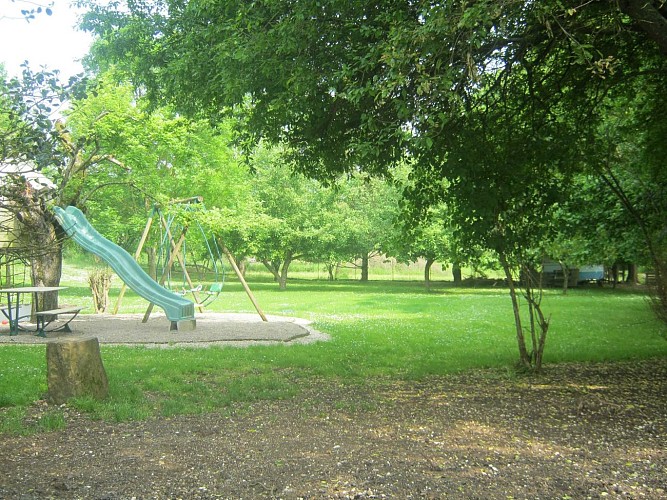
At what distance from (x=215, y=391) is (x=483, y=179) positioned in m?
4.11

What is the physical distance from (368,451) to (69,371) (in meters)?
3.38

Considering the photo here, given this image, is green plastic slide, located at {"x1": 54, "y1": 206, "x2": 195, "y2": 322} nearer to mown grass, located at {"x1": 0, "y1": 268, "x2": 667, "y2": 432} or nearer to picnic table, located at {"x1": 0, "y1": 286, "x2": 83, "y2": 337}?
picnic table, located at {"x1": 0, "y1": 286, "x2": 83, "y2": 337}

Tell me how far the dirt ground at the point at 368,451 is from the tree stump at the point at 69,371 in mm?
250

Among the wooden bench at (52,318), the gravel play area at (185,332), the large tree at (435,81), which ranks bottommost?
the gravel play area at (185,332)

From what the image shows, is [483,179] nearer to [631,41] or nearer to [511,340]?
[631,41]

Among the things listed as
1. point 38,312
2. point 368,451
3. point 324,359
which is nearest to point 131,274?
point 38,312

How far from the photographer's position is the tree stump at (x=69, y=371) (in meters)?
6.23

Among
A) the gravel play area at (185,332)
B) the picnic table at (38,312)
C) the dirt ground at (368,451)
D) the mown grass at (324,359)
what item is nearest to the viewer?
the dirt ground at (368,451)

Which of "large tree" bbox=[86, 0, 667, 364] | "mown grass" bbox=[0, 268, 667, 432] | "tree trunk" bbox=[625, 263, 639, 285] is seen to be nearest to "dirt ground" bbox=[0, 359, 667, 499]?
"mown grass" bbox=[0, 268, 667, 432]

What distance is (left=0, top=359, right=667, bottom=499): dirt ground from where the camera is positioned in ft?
13.3

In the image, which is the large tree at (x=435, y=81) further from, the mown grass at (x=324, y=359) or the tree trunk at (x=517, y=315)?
the mown grass at (x=324, y=359)

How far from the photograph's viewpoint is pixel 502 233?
25.0ft

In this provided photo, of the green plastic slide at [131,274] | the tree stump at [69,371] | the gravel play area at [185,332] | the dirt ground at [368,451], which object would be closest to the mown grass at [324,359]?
the tree stump at [69,371]

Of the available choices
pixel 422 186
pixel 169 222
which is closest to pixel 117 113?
pixel 169 222
